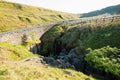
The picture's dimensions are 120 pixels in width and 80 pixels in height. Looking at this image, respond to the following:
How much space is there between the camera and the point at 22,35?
82688mm

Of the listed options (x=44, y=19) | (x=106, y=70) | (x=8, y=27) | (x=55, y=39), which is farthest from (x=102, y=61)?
(x=44, y=19)

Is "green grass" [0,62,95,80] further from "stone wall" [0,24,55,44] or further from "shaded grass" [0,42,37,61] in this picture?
"stone wall" [0,24,55,44]

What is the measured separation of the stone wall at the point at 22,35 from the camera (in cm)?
7550

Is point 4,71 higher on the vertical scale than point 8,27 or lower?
higher

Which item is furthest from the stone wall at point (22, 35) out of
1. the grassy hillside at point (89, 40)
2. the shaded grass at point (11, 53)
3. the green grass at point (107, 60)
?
the green grass at point (107, 60)

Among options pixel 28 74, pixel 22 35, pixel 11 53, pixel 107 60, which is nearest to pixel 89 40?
pixel 22 35

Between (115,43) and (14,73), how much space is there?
32.3m

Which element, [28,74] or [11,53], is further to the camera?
[11,53]

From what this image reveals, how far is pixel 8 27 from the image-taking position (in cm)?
11762

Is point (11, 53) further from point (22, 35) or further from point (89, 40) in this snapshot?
point (89, 40)

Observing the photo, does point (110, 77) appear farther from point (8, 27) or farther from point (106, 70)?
point (8, 27)

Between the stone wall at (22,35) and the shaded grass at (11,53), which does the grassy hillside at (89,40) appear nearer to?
the stone wall at (22,35)

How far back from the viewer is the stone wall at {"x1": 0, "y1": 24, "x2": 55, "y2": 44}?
248ft

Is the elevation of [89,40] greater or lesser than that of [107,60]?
lesser
